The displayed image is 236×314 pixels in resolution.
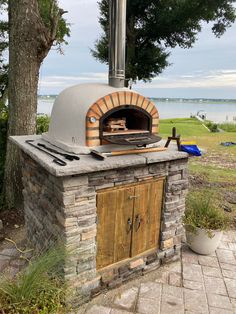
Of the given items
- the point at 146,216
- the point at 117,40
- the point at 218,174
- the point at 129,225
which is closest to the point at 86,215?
the point at 129,225

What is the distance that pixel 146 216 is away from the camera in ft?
12.2

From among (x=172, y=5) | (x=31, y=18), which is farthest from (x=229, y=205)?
(x=172, y=5)

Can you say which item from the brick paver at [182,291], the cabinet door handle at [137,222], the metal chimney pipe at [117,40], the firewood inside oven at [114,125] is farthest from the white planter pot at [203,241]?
the metal chimney pipe at [117,40]

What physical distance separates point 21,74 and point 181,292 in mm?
4603

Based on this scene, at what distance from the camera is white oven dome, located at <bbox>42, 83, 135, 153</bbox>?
10.8 ft

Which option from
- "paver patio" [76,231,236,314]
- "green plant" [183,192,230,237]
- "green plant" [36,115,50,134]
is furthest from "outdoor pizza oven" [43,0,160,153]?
"green plant" [36,115,50,134]

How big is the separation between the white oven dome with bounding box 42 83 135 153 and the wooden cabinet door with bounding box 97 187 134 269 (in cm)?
67

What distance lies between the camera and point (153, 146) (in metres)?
3.82

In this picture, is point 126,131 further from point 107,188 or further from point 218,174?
point 218,174

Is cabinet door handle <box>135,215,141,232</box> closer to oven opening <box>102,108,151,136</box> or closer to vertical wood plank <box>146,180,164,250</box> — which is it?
vertical wood plank <box>146,180,164,250</box>

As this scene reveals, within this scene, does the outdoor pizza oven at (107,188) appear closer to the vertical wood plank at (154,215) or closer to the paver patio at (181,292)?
the vertical wood plank at (154,215)

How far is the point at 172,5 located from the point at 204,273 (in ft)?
30.3

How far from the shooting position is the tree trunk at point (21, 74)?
4934mm

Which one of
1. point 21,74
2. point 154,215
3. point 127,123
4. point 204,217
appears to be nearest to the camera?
point 154,215
